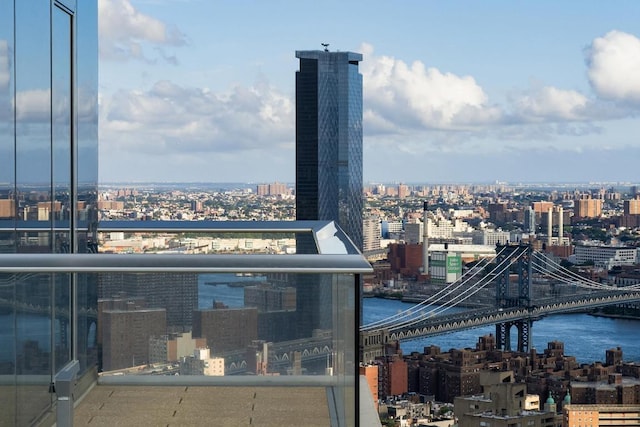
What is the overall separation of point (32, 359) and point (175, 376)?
27 centimetres

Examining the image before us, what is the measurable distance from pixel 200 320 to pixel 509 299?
1708 cm

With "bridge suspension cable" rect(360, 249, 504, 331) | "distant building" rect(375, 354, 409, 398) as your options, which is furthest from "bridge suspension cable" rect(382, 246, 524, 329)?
"distant building" rect(375, 354, 409, 398)

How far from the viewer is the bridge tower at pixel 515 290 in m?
16.4

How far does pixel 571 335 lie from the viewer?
653 inches

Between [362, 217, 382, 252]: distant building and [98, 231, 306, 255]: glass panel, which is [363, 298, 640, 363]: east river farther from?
[98, 231, 306, 255]: glass panel

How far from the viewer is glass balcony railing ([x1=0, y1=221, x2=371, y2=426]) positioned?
112cm

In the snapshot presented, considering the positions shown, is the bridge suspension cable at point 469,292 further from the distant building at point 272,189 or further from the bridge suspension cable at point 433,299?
the distant building at point 272,189

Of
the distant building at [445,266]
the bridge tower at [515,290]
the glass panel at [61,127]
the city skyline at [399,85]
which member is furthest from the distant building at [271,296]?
the city skyline at [399,85]

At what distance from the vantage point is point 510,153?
1009 inches

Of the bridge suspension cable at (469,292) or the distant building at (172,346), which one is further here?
the bridge suspension cable at (469,292)

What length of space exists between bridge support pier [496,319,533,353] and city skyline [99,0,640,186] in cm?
685

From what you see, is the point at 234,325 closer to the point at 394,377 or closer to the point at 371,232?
the point at 394,377

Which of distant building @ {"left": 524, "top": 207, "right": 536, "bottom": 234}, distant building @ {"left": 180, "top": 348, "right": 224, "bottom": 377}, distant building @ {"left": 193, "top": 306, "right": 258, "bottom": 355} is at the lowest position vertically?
distant building @ {"left": 524, "top": 207, "right": 536, "bottom": 234}

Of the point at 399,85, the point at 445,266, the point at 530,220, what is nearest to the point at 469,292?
the point at 445,266
